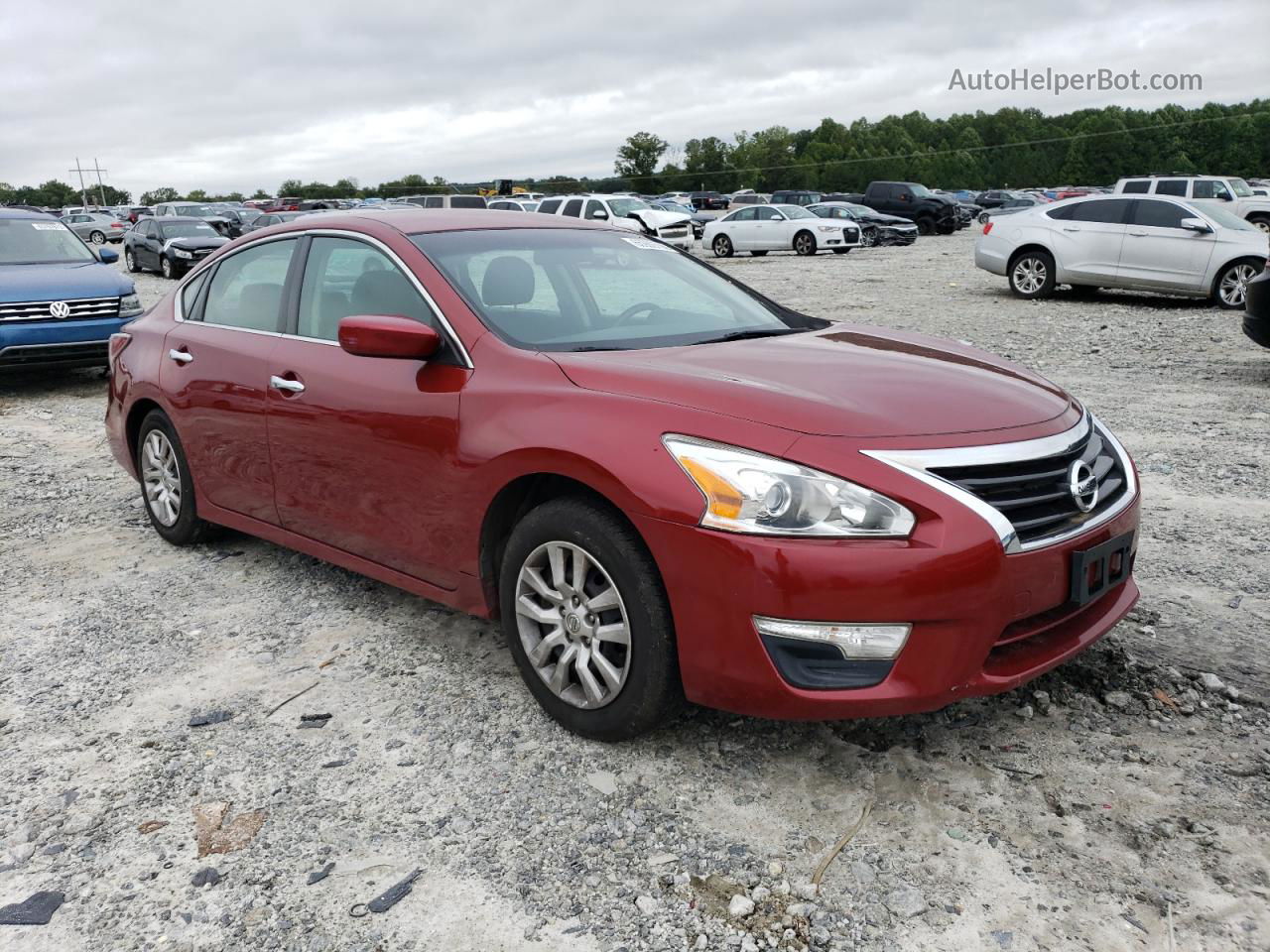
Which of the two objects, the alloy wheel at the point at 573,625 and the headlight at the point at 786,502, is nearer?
the headlight at the point at 786,502

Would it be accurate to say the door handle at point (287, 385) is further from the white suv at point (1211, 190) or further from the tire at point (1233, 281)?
the white suv at point (1211, 190)

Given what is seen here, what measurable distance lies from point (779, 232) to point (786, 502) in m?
28.0

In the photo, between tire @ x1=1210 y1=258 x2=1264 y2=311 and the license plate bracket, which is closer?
the license plate bracket

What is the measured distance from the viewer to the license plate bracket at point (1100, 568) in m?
2.93

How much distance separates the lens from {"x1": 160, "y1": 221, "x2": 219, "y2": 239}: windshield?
2512 centimetres

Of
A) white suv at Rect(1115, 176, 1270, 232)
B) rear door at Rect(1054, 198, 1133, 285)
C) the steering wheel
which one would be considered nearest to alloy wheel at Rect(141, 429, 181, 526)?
the steering wheel

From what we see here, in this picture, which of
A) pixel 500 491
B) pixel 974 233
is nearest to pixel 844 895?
pixel 500 491

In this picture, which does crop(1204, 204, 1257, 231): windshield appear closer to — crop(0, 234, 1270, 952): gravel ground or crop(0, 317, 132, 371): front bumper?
crop(0, 234, 1270, 952): gravel ground

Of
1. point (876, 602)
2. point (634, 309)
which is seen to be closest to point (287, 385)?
point (634, 309)

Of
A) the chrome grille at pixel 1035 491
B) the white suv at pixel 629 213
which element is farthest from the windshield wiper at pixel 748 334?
the white suv at pixel 629 213

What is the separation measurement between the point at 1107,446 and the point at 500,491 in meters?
1.95

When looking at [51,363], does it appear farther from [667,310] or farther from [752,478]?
[752,478]

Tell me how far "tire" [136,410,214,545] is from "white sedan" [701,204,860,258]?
25699mm

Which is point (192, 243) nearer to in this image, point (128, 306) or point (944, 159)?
point (128, 306)
